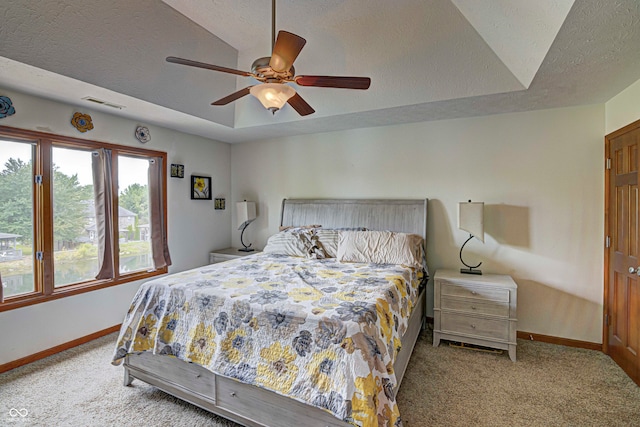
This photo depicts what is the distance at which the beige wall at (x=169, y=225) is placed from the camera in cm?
267

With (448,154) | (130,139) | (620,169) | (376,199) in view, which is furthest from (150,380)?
(620,169)

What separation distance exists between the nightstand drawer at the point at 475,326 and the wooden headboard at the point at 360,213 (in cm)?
94

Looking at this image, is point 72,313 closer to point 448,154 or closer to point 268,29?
point 268,29

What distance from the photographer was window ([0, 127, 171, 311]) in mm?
2676

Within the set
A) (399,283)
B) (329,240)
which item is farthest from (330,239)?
(399,283)

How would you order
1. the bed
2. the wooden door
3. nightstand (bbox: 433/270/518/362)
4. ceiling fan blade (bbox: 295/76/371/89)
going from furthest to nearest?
nightstand (bbox: 433/270/518/362), the wooden door, ceiling fan blade (bbox: 295/76/371/89), the bed

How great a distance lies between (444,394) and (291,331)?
139cm

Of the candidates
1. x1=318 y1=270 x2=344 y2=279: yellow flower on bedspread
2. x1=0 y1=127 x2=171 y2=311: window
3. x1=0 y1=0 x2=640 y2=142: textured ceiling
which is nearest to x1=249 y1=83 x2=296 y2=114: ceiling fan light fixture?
x1=0 y1=0 x2=640 y2=142: textured ceiling

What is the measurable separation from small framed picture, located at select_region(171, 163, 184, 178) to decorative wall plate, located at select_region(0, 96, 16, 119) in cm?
161

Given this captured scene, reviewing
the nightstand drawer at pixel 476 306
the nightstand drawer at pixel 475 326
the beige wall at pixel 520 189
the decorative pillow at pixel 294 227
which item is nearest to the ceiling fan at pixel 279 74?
the beige wall at pixel 520 189

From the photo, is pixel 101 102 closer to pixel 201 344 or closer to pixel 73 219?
pixel 73 219

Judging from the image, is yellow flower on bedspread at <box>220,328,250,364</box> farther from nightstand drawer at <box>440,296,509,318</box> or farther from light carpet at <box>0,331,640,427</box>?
nightstand drawer at <box>440,296,509,318</box>

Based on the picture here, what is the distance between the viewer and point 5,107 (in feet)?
8.29

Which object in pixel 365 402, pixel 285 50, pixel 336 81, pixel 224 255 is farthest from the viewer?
pixel 224 255
